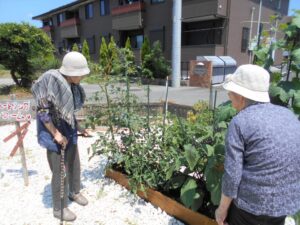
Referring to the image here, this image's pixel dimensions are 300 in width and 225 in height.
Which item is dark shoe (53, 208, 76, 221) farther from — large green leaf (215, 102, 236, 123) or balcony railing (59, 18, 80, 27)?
balcony railing (59, 18, 80, 27)

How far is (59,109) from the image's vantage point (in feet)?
7.53

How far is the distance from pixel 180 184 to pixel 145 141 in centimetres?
66

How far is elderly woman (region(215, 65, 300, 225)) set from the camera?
1328mm

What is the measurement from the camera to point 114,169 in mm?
3307

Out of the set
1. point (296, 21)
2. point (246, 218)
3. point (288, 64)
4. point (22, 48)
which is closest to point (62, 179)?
point (246, 218)

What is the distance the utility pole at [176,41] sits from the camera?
12641 mm

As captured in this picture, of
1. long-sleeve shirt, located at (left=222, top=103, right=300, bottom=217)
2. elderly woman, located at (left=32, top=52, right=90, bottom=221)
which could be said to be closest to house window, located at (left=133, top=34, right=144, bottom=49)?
elderly woman, located at (left=32, top=52, right=90, bottom=221)

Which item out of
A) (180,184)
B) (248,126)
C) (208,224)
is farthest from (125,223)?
(248,126)

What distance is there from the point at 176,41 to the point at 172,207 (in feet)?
37.5

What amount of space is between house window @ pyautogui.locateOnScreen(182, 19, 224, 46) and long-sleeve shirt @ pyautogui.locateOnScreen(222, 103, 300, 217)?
50.3 ft

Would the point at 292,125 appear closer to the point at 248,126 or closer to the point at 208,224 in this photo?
the point at 248,126

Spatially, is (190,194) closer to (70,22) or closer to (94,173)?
(94,173)

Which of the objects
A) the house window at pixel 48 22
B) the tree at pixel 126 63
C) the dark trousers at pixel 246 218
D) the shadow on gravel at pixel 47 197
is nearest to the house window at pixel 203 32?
the tree at pixel 126 63

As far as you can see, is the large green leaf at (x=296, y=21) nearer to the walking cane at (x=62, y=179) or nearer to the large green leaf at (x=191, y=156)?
the large green leaf at (x=191, y=156)
